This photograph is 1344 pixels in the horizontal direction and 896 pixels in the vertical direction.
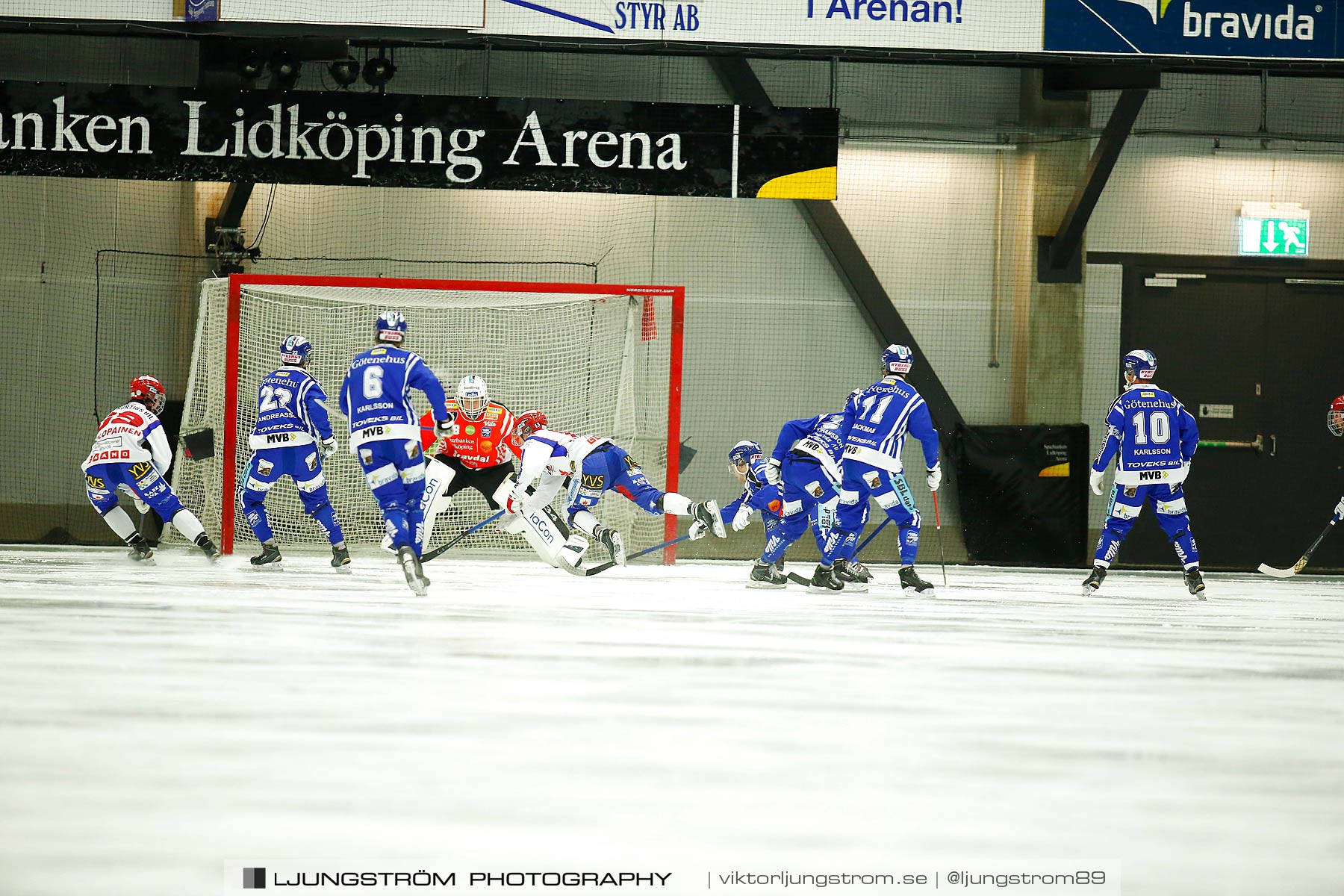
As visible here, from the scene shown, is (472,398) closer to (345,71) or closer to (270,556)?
(270,556)

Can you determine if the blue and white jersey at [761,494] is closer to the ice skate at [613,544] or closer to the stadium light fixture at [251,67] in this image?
the ice skate at [613,544]

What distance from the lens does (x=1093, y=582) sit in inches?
310

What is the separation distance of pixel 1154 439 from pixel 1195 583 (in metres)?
0.96

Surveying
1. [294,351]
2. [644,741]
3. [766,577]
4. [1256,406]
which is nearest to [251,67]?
[294,351]

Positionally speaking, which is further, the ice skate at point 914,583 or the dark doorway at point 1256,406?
the dark doorway at point 1256,406

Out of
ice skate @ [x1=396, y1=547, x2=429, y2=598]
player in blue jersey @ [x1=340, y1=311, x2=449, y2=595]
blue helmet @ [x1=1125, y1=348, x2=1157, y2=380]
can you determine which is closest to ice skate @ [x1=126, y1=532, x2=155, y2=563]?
player in blue jersey @ [x1=340, y1=311, x2=449, y2=595]

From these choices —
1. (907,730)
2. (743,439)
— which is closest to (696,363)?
(743,439)

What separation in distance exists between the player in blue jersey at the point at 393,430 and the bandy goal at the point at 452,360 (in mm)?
2259

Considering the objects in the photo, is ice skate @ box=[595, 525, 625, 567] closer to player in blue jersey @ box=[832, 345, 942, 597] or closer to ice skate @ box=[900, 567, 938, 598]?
player in blue jersey @ box=[832, 345, 942, 597]

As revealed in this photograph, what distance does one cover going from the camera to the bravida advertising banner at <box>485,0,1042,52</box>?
8.70m

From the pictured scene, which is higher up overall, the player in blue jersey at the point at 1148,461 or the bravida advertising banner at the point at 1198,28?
the bravida advertising banner at the point at 1198,28

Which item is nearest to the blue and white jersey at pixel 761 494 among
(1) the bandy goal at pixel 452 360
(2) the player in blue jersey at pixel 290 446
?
(1) the bandy goal at pixel 452 360

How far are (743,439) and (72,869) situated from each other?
29.1ft

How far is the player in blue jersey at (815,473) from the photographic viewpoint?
7.35m
